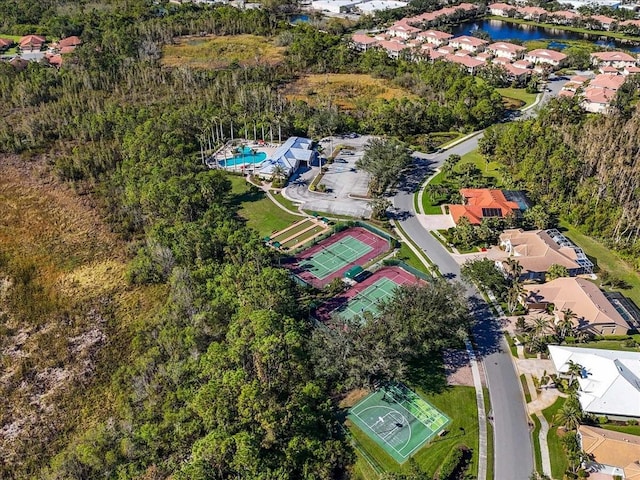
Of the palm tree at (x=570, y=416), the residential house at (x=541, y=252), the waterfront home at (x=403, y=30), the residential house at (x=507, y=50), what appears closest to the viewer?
the palm tree at (x=570, y=416)

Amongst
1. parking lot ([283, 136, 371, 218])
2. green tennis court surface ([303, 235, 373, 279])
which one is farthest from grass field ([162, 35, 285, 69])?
green tennis court surface ([303, 235, 373, 279])

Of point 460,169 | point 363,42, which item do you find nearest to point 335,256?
point 460,169

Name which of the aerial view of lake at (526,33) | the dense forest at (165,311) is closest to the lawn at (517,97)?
the dense forest at (165,311)

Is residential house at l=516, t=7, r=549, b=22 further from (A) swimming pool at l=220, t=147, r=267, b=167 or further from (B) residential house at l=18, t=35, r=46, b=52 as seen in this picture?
(B) residential house at l=18, t=35, r=46, b=52

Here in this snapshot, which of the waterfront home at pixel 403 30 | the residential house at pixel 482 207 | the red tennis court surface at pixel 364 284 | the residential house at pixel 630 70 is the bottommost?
the red tennis court surface at pixel 364 284

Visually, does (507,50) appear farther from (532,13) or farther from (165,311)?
(165,311)

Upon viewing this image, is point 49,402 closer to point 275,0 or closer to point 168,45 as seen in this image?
point 168,45

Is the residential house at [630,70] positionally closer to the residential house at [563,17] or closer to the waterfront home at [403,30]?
the residential house at [563,17]
